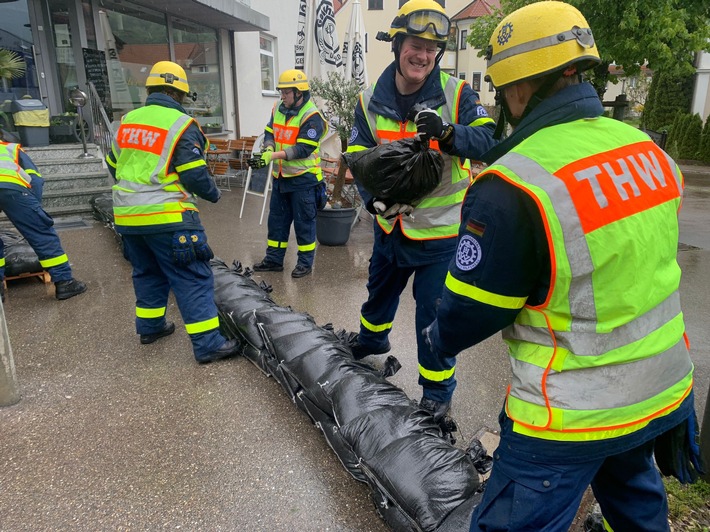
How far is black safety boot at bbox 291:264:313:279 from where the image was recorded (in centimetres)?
529

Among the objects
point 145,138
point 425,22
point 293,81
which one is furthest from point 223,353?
point 293,81

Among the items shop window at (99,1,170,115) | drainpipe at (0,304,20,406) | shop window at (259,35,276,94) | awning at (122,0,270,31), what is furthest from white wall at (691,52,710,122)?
drainpipe at (0,304,20,406)

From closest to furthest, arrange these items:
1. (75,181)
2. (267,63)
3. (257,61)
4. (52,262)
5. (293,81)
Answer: (52,262) → (293,81) → (75,181) → (257,61) → (267,63)

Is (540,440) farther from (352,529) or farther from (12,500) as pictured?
(12,500)

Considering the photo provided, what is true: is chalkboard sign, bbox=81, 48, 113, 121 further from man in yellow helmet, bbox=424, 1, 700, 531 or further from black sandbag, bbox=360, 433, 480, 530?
man in yellow helmet, bbox=424, 1, 700, 531

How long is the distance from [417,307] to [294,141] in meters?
2.96

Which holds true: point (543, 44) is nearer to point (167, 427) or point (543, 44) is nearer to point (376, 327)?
point (376, 327)

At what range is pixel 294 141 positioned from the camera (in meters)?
5.19

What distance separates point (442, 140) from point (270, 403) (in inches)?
69.1

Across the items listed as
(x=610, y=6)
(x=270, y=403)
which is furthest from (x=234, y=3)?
(x=270, y=403)

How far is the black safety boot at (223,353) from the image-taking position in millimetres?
3412

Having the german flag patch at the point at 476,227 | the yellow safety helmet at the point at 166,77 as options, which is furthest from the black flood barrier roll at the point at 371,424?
the yellow safety helmet at the point at 166,77

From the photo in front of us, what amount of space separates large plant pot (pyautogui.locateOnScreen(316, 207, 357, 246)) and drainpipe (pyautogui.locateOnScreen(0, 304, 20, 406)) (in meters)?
3.75

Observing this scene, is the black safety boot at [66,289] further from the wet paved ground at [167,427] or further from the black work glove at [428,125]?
the black work glove at [428,125]
